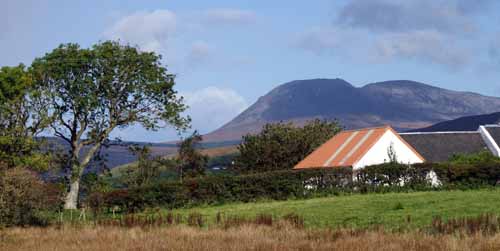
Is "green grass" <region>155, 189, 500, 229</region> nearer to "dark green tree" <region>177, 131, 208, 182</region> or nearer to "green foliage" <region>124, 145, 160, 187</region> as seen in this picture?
"green foliage" <region>124, 145, 160, 187</region>

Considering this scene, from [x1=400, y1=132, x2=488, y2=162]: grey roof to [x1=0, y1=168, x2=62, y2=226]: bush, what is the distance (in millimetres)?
38055

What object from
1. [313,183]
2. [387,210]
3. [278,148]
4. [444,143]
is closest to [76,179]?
[313,183]

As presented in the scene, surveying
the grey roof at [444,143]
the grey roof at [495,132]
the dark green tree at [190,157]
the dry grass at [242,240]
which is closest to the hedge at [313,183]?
the dry grass at [242,240]

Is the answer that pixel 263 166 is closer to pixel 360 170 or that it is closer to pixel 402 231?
pixel 360 170

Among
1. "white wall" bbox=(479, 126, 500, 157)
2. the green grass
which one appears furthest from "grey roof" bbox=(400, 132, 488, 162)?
the green grass

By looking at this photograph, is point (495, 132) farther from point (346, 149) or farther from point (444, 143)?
point (346, 149)

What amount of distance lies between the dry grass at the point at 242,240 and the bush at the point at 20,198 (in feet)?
10.3

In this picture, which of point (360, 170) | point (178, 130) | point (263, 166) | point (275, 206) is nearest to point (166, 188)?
point (275, 206)

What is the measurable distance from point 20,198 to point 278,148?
1823 inches

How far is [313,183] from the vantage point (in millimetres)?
35562

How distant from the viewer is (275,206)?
97.8ft

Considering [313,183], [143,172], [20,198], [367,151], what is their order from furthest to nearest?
[143,172]
[367,151]
[313,183]
[20,198]

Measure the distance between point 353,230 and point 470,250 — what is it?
3.70 m

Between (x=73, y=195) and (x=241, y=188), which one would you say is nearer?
(x=241, y=188)
